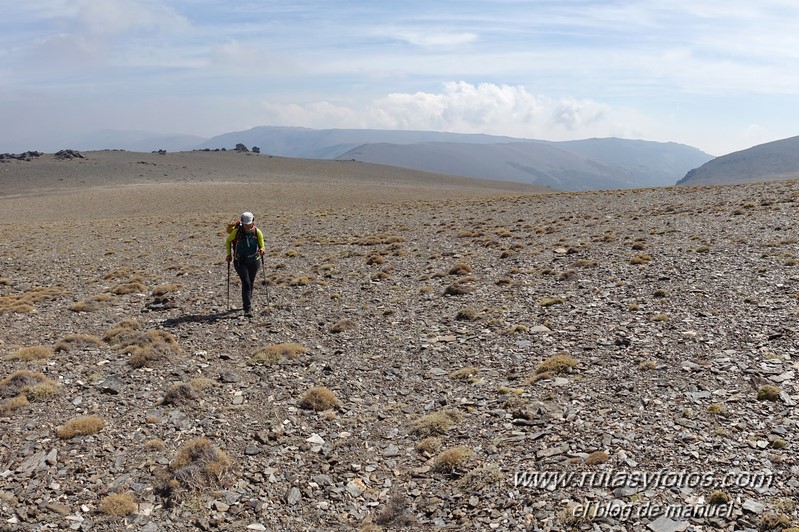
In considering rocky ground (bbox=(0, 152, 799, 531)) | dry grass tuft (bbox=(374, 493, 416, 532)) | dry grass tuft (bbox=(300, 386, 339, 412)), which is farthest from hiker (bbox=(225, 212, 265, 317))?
dry grass tuft (bbox=(374, 493, 416, 532))

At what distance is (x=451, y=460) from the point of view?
769 centimetres

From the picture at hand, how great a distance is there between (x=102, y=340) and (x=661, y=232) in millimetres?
23473

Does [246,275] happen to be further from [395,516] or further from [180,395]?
[395,516]

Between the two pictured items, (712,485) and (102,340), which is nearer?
(712,485)

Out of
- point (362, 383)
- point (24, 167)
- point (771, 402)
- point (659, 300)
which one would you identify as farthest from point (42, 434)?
point (24, 167)

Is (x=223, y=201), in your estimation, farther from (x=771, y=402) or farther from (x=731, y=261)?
(x=771, y=402)

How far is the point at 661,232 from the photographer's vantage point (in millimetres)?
26344

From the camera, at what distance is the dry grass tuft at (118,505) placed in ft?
23.1

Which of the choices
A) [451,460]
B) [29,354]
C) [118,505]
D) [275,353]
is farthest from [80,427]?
[451,460]

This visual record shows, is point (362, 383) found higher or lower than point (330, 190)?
lower

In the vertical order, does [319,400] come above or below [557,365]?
below

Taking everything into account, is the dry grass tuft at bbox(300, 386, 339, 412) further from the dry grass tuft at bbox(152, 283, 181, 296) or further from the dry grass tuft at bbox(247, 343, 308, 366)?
the dry grass tuft at bbox(152, 283, 181, 296)

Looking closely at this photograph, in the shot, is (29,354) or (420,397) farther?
(29,354)

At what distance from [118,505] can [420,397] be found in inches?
201
